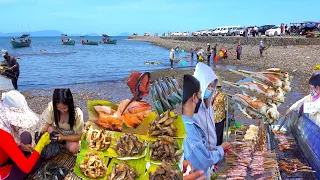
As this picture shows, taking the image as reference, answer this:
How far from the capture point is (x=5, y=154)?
312 centimetres

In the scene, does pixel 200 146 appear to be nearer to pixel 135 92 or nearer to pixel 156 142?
pixel 156 142

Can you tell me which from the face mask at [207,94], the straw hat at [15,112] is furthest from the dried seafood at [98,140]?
the face mask at [207,94]

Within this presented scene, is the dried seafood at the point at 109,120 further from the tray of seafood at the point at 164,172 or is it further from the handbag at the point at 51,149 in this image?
the handbag at the point at 51,149

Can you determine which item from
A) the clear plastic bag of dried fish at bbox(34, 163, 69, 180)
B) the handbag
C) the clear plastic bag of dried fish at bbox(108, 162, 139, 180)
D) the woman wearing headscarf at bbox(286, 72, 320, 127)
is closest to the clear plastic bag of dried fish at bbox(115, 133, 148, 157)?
the clear plastic bag of dried fish at bbox(108, 162, 139, 180)

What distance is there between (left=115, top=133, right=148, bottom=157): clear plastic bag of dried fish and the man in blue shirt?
578 millimetres

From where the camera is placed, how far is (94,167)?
8.73ft

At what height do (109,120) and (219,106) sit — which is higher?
(109,120)

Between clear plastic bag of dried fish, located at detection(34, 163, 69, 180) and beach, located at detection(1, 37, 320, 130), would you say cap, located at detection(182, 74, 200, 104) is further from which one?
beach, located at detection(1, 37, 320, 130)

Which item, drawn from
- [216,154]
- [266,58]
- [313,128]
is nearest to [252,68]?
[266,58]

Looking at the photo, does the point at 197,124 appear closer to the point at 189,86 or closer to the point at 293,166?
the point at 189,86

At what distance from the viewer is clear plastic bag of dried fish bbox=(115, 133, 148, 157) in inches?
103

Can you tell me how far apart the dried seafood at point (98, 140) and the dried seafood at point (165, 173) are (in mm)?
530


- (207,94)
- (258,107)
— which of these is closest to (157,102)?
(207,94)

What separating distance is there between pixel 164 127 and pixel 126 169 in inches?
19.7
